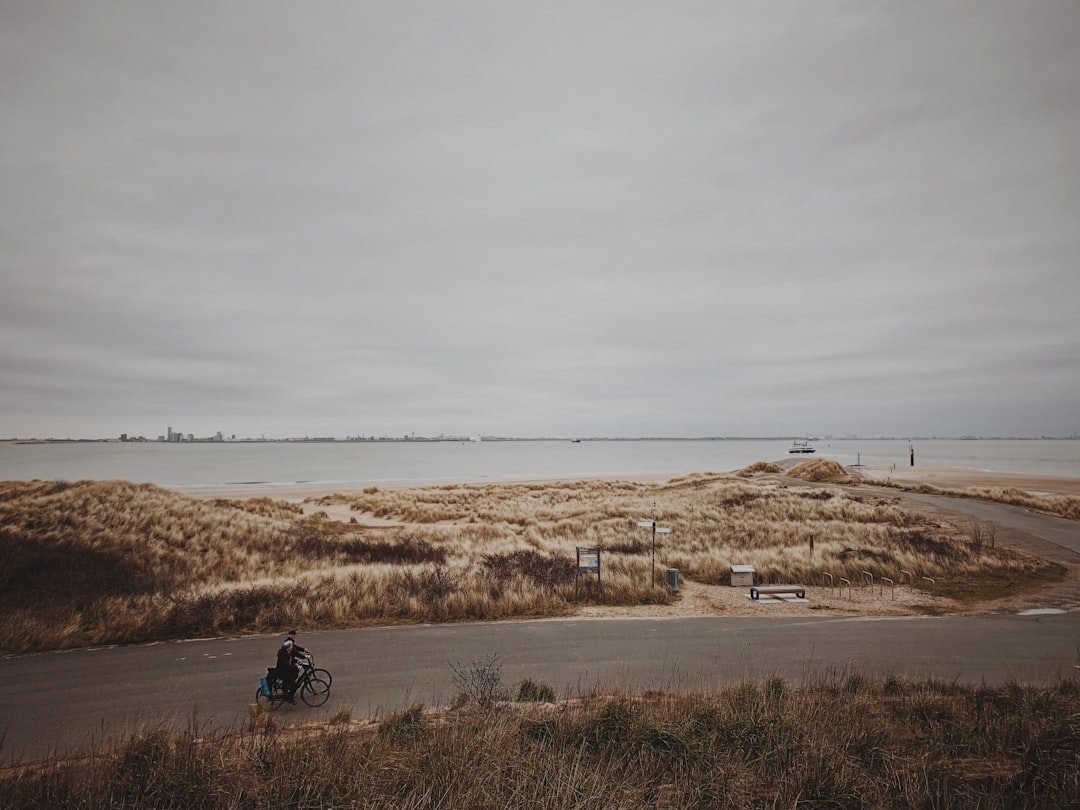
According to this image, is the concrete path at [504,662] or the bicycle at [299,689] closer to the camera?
the concrete path at [504,662]

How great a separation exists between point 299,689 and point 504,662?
389 centimetres

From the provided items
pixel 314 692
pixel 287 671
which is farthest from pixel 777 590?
pixel 287 671

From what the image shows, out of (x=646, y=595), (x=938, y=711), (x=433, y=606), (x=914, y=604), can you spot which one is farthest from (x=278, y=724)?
(x=914, y=604)

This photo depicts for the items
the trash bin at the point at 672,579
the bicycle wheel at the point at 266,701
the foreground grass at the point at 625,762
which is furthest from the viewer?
the trash bin at the point at 672,579

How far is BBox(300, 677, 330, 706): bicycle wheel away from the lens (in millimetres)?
9258

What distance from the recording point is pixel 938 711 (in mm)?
7785

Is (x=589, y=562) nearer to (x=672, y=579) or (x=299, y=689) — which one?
(x=672, y=579)

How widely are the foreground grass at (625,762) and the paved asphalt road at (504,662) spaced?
1.71 meters

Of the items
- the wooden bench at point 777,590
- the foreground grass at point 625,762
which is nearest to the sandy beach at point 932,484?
the wooden bench at point 777,590

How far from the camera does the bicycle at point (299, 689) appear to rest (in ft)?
29.4

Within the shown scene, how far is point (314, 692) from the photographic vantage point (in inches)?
370

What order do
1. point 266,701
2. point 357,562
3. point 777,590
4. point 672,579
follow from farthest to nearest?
point 357,562, point 672,579, point 777,590, point 266,701

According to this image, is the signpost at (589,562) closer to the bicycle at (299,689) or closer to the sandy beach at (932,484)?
the bicycle at (299,689)

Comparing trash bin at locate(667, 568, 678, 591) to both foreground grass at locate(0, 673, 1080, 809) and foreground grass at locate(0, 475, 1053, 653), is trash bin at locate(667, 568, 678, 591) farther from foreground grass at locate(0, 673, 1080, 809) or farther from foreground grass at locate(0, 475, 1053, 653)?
foreground grass at locate(0, 673, 1080, 809)
